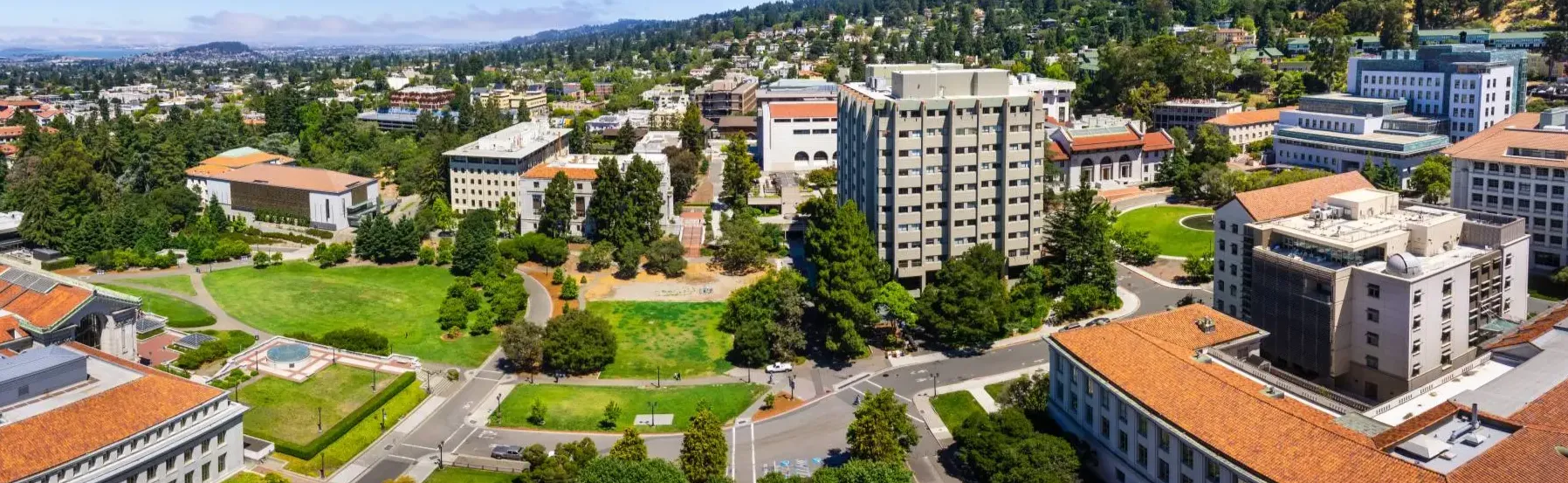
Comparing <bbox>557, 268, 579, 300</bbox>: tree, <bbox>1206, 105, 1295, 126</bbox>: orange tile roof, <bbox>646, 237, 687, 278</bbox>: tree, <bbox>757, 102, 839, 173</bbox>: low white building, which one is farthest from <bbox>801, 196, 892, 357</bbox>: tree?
<bbox>1206, 105, 1295, 126</bbox>: orange tile roof

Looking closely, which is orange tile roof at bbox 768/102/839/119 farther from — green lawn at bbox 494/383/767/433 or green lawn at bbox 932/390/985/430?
green lawn at bbox 932/390/985/430

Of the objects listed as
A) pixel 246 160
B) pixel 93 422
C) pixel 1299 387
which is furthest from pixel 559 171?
pixel 1299 387

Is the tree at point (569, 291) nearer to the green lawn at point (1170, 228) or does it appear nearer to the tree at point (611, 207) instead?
the tree at point (611, 207)

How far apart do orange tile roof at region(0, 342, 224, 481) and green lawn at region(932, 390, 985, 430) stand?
35181 millimetres

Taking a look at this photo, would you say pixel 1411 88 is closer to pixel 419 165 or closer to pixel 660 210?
pixel 660 210

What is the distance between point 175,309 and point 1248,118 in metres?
104

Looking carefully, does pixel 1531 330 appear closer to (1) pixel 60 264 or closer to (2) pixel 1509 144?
(2) pixel 1509 144

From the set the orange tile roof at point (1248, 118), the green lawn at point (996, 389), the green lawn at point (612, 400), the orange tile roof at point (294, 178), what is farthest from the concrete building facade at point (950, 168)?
the orange tile roof at point (294, 178)

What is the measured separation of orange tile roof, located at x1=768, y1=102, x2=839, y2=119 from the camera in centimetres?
13000

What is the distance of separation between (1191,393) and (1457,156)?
49.4 m

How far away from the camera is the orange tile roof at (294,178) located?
111062 millimetres

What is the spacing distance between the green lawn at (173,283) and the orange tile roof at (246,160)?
33.4m

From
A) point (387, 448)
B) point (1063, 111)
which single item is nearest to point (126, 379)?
point (387, 448)

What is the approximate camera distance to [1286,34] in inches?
6727
